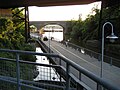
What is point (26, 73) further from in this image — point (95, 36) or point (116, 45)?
point (95, 36)

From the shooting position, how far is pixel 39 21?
265ft

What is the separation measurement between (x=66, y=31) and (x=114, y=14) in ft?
149

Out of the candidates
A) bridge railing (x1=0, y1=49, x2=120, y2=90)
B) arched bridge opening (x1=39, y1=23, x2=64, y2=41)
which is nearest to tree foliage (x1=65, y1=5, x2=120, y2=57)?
arched bridge opening (x1=39, y1=23, x2=64, y2=41)

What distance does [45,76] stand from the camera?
451 cm

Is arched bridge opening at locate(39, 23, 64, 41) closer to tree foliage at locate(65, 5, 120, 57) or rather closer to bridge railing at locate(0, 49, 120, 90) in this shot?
tree foliage at locate(65, 5, 120, 57)

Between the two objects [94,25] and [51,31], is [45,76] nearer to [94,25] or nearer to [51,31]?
[94,25]

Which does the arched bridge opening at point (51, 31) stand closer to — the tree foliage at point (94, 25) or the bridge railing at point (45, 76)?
the tree foliage at point (94, 25)

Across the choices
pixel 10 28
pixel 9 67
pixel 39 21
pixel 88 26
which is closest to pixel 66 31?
pixel 39 21

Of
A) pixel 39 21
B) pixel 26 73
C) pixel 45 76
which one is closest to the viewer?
pixel 45 76

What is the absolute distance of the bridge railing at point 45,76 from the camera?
271cm

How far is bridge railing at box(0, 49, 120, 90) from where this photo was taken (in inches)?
107

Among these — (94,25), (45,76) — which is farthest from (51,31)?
(45,76)

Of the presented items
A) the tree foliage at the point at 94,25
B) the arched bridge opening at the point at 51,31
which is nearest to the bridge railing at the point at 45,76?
the tree foliage at the point at 94,25

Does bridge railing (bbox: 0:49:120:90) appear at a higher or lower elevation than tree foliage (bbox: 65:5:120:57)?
lower
